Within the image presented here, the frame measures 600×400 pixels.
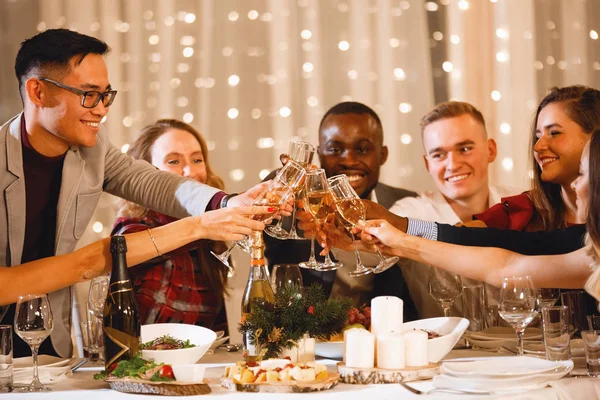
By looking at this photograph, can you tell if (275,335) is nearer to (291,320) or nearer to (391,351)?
(291,320)

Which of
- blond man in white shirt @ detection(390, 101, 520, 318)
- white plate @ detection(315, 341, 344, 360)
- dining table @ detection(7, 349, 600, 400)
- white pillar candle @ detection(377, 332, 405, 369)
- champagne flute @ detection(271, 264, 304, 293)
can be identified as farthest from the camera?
blond man in white shirt @ detection(390, 101, 520, 318)

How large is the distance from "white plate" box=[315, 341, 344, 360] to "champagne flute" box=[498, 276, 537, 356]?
37 cm

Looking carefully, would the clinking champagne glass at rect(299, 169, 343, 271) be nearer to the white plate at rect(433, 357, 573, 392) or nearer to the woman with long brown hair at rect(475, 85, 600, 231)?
the white plate at rect(433, 357, 573, 392)

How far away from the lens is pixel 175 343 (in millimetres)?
1703

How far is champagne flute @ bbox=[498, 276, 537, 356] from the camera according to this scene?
1661 mm

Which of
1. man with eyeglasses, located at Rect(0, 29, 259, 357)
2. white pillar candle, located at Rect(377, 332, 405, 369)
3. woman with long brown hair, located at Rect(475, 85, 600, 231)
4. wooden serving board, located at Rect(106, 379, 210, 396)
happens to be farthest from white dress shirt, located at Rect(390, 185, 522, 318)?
wooden serving board, located at Rect(106, 379, 210, 396)

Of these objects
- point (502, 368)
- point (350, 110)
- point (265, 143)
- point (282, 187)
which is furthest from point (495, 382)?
point (265, 143)

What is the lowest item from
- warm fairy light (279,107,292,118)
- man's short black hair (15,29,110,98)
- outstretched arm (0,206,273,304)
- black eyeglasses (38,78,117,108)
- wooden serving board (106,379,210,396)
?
wooden serving board (106,379,210,396)

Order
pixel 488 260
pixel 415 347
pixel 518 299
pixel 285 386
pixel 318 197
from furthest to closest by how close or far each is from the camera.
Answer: pixel 488 260, pixel 318 197, pixel 518 299, pixel 415 347, pixel 285 386

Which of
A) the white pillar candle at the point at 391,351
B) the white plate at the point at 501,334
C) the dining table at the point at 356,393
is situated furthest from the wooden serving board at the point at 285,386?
the white plate at the point at 501,334

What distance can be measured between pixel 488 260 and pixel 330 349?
1.78ft

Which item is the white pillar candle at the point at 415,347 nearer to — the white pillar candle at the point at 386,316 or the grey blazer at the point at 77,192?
the white pillar candle at the point at 386,316

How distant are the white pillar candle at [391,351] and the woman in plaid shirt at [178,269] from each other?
116 cm

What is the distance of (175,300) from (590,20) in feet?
9.11
